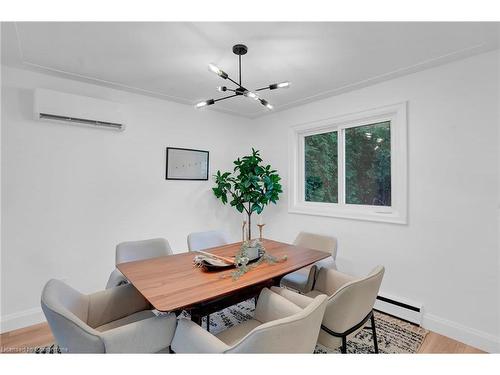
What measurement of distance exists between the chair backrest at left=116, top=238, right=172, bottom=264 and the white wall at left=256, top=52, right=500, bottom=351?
219 centimetres

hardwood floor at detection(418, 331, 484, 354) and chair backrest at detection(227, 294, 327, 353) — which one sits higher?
chair backrest at detection(227, 294, 327, 353)

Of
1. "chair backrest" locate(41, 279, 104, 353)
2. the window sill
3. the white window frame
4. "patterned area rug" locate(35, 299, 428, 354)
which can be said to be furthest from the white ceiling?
"patterned area rug" locate(35, 299, 428, 354)

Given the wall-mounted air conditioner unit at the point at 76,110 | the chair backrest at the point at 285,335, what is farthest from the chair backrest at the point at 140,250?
the chair backrest at the point at 285,335

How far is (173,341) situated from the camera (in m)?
1.28

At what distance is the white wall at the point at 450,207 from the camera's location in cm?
200

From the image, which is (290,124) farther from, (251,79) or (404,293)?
(404,293)

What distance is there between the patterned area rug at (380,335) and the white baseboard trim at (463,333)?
99 millimetres

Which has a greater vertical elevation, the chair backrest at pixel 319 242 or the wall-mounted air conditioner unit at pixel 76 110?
the wall-mounted air conditioner unit at pixel 76 110

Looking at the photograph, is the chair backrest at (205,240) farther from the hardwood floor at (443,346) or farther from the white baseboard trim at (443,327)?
the hardwood floor at (443,346)

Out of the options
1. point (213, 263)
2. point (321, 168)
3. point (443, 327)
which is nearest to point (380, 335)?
point (443, 327)

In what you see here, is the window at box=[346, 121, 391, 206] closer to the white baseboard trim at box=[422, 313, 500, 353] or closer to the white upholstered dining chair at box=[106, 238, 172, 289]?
the white baseboard trim at box=[422, 313, 500, 353]

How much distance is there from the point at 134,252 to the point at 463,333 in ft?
9.59

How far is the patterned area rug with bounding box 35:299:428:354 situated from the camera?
6.43 feet

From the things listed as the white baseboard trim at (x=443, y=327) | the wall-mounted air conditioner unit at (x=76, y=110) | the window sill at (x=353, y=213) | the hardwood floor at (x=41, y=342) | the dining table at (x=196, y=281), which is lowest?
the hardwood floor at (x=41, y=342)
